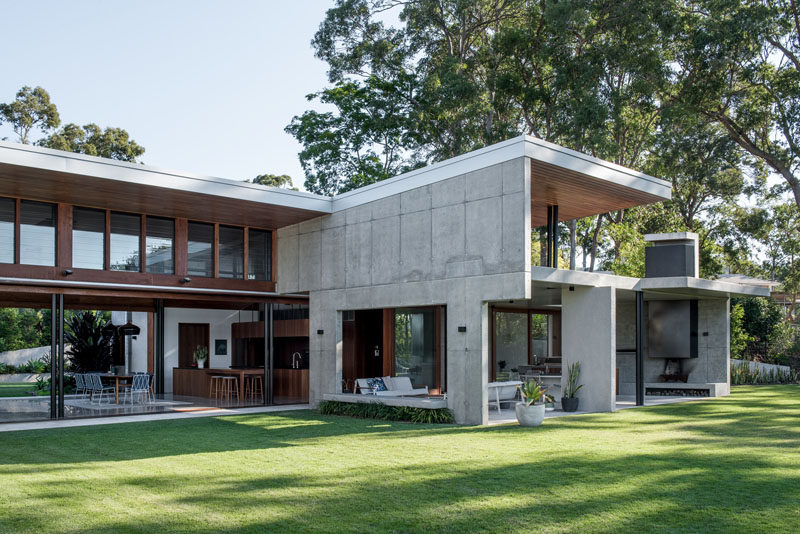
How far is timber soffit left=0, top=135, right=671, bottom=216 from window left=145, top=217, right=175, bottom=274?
2.41 metres

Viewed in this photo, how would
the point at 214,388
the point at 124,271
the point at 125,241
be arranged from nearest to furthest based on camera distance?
1. the point at 124,271
2. the point at 125,241
3. the point at 214,388

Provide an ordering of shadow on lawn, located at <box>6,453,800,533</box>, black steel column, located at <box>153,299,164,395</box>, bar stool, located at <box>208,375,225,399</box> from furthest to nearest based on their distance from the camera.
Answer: black steel column, located at <box>153,299,164,395</box>, bar stool, located at <box>208,375,225,399</box>, shadow on lawn, located at <box>6,453,800,533</box>

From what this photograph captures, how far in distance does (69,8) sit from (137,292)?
7.16 meters

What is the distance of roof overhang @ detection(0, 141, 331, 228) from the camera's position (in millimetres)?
11602

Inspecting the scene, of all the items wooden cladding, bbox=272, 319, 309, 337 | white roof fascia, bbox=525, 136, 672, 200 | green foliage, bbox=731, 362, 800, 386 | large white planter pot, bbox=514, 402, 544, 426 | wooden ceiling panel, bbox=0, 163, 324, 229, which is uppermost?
white roof fascia, bbox=525, 136, 672, 200

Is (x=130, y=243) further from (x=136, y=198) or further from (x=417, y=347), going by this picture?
(x=417, y=347)

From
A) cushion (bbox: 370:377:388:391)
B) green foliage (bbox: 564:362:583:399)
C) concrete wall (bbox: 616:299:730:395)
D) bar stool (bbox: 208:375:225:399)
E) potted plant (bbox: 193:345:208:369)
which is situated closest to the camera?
green foliage (bbox: 564:362:583:399)

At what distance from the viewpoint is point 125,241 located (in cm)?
1467

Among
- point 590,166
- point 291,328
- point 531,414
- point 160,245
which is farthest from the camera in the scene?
point 291,328

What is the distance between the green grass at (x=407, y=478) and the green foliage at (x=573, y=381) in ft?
6.75

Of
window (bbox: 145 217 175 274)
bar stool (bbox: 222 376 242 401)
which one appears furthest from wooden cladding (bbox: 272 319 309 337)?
window (bbox: 145 217 175 274)

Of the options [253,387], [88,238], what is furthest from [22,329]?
[88,238]

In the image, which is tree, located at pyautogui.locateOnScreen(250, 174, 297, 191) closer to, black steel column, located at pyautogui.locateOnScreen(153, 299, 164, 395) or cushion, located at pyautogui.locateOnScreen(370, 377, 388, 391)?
black steel column, located at pyautogui.locateOnScreen(153, 299, 164, 395)

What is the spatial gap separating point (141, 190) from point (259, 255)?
444 cm
